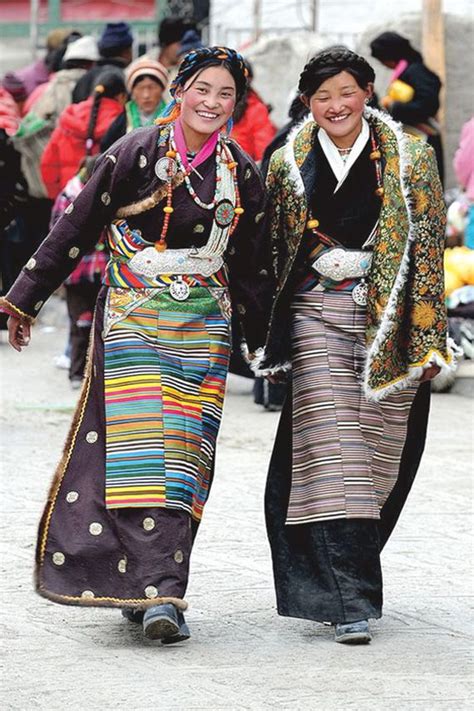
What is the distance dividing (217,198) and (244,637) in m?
1.28

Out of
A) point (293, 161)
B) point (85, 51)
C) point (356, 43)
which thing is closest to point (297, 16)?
point (356, 43)

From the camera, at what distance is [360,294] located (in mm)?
4949

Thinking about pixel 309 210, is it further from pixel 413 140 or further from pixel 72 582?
pixel 72 582

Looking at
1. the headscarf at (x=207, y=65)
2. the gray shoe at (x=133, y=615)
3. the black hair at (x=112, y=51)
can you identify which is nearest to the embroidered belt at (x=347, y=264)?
the headscarf at (x=207, y=65)

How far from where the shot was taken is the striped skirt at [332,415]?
4906 mm

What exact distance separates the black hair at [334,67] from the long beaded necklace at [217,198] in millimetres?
325

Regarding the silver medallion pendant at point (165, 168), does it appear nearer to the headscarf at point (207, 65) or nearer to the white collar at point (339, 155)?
the headscarf at point (207, 65)

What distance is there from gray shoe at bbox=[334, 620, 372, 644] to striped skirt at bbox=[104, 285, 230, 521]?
56 cm

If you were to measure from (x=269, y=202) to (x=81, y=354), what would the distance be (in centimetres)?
514

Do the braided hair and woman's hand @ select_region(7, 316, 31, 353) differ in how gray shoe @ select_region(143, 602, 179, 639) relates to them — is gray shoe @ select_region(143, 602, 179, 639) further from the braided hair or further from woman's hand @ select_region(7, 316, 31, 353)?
the braided hair

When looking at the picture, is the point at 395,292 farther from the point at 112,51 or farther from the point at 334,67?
the point at 112,51

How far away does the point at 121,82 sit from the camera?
10062 millimetres

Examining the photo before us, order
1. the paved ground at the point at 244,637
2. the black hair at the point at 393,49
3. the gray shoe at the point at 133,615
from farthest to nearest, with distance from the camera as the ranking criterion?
the black hair at the point at 393,49, the gray shoe at the point at 133,615, the paved ground at the point at 244,637

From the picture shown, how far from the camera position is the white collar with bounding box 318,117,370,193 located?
4949 mm
